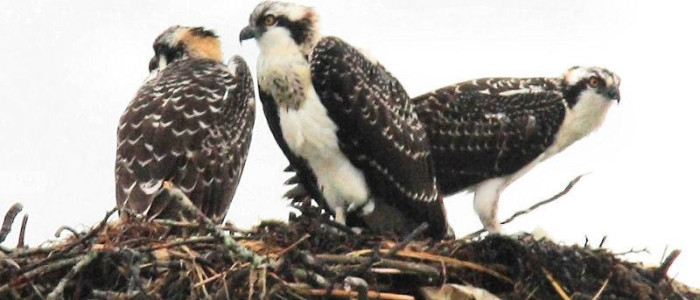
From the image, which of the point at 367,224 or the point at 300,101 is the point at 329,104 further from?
the point at 367,224

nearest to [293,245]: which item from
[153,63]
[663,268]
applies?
[663,268]

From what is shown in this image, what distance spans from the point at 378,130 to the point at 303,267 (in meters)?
2.24

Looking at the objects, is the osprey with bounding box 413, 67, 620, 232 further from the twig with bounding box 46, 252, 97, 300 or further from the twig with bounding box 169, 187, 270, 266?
the twig with bounding box 46, 252, 97, 300

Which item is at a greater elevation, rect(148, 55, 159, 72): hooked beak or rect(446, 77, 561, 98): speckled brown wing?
rect(148, 55, 159, 72): hooked beak

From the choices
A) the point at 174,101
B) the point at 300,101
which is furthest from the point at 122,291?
the point at 174,101

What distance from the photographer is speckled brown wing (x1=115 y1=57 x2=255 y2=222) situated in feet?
31.5

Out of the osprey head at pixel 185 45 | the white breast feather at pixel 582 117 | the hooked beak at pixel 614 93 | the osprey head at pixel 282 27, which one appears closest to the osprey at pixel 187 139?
the osprey head at pixel 185 45

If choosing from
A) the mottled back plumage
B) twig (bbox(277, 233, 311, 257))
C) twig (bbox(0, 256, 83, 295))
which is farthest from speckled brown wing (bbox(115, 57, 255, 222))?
twig (bbox(0, 256, 83, 295))

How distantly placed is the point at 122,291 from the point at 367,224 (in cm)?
247

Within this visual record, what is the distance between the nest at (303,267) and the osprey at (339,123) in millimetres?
948

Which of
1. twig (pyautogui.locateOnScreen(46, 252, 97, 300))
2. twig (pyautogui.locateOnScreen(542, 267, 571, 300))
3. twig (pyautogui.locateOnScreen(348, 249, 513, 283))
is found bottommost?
twig (pyautogui.locateOnScreen(542, 267, 571, 300))

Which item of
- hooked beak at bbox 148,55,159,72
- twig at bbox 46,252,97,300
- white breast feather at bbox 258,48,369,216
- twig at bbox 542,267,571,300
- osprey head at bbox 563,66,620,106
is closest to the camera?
twig at bbox 46,252,97,300

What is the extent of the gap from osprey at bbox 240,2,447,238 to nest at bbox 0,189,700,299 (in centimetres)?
95

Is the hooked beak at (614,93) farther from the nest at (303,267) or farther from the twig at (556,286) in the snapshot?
the twig at (556,286)
